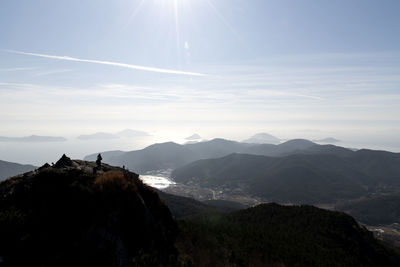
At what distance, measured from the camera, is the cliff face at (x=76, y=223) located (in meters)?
19.4

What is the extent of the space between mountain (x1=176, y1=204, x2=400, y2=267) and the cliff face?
6.58 metres

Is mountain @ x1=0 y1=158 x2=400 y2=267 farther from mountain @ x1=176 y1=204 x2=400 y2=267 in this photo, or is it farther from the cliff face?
mountain @ x1=176 y1=204 x2=400 y2=267

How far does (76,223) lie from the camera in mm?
21031

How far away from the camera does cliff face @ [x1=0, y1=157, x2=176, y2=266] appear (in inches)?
765

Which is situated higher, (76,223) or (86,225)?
(76,223)

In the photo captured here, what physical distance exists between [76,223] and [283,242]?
54.3 metres

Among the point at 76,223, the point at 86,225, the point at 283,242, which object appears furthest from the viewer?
the point at 283,242

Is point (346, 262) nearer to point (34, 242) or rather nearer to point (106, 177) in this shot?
point (106, 177)

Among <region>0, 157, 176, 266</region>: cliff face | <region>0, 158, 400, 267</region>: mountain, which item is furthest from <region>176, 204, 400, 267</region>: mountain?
<region>0, 157, 176, 266</region>: cliff face

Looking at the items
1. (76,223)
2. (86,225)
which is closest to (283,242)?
(86,225)

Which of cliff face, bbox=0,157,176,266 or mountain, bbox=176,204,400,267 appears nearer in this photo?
cliff face, bbox=0,157,176,266

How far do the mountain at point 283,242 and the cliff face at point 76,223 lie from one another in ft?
21.6

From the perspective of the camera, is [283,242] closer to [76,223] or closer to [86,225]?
[86,225]

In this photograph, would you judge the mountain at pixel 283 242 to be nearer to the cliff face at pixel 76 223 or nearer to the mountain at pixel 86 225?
the mountain at pixel 86 225
